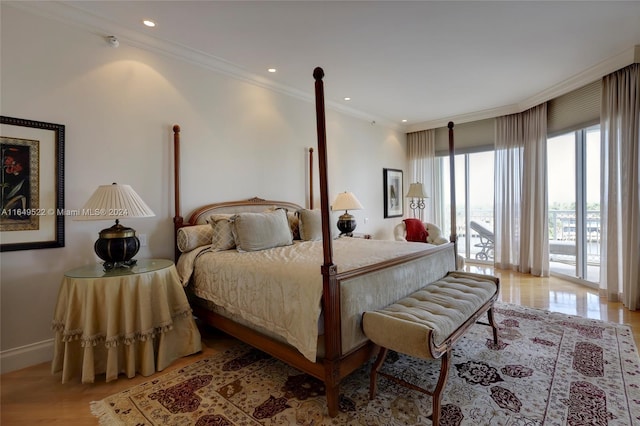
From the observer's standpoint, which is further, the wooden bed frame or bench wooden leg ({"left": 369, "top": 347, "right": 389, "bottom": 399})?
bench wooden leg ({"left": 369, "top": 347, "right": 389, "bottom": 399})

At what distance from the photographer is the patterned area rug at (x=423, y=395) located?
5.83 ft

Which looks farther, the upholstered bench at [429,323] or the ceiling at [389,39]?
the ceiling at [389,39]

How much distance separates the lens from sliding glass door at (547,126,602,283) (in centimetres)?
439

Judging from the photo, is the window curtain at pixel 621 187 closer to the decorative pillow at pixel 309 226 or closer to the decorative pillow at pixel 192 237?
the decorative pillow at pixel 309 226

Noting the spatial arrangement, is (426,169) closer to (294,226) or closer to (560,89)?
(560,89)

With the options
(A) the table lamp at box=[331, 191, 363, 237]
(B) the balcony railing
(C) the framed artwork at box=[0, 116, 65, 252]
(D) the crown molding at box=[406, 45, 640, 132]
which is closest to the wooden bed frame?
(C) the framed artwork at box=[0, 116, 65, 252]

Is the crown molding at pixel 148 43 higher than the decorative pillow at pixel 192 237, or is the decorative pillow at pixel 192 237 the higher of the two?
the crown molding at pixel 148 43

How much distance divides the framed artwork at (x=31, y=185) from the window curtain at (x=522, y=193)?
6.02 meters

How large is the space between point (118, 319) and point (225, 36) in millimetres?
2631

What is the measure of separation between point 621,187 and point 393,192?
339 centimetres

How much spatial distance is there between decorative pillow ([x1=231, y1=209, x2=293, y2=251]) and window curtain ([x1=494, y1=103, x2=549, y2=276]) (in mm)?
4130

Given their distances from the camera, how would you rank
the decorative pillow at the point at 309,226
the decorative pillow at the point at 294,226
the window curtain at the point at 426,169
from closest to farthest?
the decorative pillow at the point at 309,226 → the decorative pillow at the point at 294,226 → the window curtain at the point at 426,169

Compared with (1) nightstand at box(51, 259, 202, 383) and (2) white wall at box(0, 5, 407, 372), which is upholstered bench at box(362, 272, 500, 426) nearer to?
(1) nightstand at box(51, 259, 202, 383)

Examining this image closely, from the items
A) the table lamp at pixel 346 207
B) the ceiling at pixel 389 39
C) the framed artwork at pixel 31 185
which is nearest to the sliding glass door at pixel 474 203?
the ceiling at pixel 389 39
